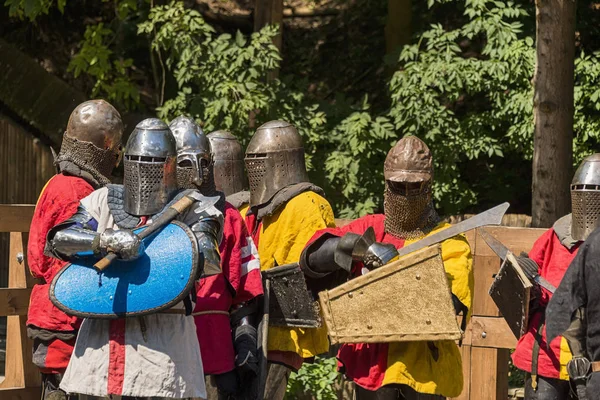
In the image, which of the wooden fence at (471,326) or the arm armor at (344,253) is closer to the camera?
the arm armor at (344,253)

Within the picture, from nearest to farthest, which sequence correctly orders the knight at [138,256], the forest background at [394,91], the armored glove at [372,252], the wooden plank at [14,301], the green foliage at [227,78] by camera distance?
1. the knight at [138,256]
2. the armored glove at [372,252]
3. the wooden plank at [14,301]
4. the forest background at [394,91]
5. the green foliage at [227,78]

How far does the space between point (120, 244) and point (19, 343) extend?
268 centimetres

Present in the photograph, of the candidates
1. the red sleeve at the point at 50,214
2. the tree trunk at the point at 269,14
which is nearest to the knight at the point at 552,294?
the red sleeve at the point at 50,214

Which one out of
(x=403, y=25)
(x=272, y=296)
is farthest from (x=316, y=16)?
(x=272, y=296)

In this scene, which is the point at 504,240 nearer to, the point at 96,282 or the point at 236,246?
the point at 236,246

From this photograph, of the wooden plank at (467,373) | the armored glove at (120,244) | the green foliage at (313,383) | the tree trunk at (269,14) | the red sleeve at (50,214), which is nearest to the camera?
the armored glove at (120,244)

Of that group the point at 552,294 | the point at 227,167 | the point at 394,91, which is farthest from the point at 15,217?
the point at 394,91

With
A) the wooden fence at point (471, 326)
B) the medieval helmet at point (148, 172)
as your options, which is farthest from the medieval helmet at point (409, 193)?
the wooden fence at point (471, 326)

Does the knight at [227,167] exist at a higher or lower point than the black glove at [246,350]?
higher

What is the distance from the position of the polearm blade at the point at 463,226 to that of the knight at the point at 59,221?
159cm

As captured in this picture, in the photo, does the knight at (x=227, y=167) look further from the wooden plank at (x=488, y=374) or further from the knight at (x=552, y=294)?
the knight at (x=552, y=294)

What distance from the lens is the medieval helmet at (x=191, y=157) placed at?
6.35 meters

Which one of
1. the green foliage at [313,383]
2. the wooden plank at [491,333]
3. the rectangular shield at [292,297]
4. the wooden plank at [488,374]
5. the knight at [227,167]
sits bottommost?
the green foliage at [313,383]

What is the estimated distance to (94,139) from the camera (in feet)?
21.3
